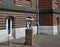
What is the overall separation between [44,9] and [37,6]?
0.98 meters

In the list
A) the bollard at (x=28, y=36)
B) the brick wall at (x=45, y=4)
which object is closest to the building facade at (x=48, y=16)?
the brick wall at (x=45, y=4)

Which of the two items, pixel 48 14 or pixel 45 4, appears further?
pixel 45 4

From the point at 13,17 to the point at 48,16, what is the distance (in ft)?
24.9

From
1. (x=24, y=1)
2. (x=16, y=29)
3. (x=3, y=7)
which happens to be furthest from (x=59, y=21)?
(x=3, y=7)

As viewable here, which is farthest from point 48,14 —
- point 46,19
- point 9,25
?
point 9,25

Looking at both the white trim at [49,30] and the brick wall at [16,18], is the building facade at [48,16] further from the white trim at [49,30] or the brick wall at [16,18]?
the brick wall at [16,18]

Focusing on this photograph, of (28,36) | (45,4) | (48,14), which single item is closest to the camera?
(28,36)

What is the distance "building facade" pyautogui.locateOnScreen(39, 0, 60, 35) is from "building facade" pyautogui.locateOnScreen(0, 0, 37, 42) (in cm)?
309

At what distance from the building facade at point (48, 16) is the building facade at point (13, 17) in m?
3.09

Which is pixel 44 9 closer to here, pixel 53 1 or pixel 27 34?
pixel 53 1

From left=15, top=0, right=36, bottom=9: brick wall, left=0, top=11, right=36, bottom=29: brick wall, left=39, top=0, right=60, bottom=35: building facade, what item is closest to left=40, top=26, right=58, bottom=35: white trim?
left=39, top=0, right=60, bottom=35: building facade

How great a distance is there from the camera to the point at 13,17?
21891mm

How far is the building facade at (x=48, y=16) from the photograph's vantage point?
1111 inches

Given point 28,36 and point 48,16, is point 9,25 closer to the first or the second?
point 28,36
